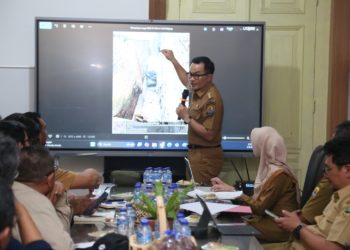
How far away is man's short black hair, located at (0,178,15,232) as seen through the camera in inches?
42.4

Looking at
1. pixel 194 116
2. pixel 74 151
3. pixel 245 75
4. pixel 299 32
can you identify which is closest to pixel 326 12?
pixel 299 32

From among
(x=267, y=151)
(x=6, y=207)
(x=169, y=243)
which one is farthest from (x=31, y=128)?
(x=6, y=207)

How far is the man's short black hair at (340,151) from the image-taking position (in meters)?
2.04

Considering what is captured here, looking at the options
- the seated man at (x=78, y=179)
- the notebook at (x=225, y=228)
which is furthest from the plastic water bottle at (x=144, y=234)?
the seated man at (x=78, y=179)

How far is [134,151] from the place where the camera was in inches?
168

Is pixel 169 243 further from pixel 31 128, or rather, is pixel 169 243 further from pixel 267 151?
pixel 267 151

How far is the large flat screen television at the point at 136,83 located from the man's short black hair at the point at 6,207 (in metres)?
3.14

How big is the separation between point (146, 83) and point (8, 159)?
2792 millimetres

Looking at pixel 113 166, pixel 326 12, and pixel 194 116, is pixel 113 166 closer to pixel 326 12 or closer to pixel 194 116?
pixel 194 116

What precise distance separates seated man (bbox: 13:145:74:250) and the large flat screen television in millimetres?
2374

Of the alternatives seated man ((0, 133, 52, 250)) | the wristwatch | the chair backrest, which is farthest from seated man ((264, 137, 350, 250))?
seated man ((0, 133, 52, 250))

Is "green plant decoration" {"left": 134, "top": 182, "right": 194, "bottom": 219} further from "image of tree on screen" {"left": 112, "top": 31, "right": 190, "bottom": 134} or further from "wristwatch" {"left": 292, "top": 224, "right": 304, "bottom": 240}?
"image of tree on screen" {"left": 112, "top": 31, "right": 190, "bottom": 134}

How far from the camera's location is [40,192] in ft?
5.91

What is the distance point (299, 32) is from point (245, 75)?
685 mm
